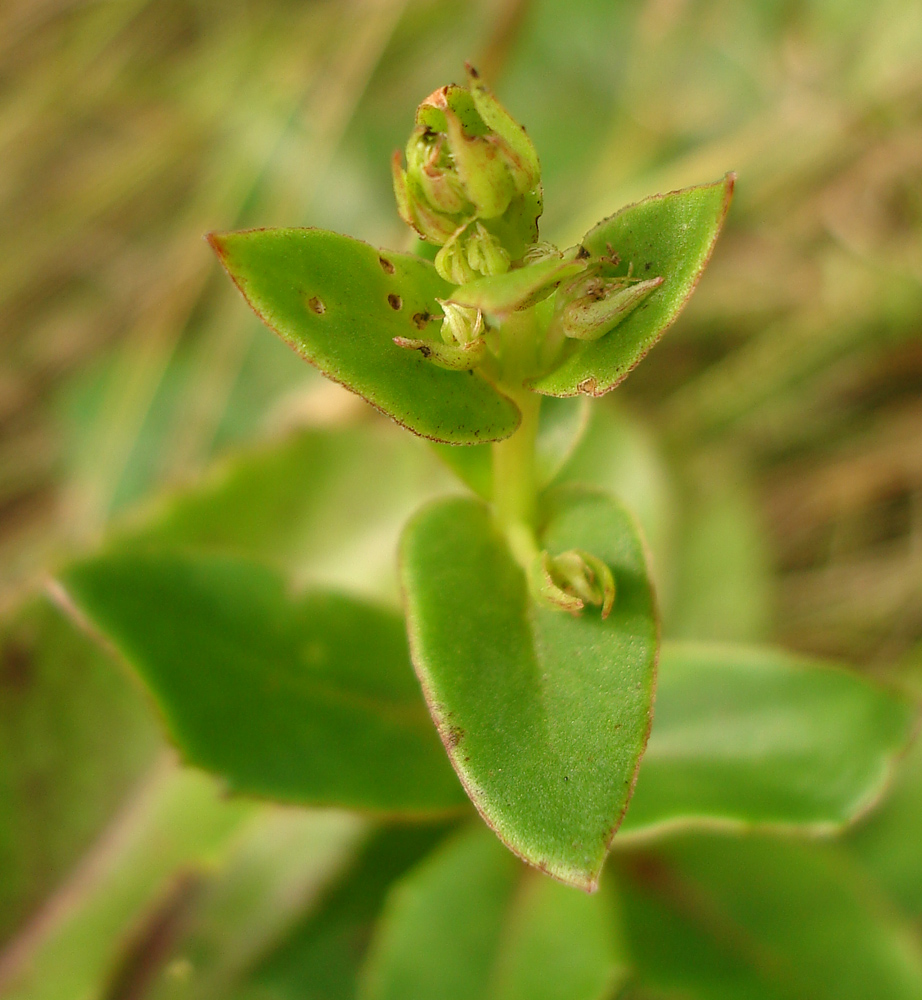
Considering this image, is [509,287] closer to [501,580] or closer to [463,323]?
[463,323]

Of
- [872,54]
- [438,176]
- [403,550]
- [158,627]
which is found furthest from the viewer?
[872,54]

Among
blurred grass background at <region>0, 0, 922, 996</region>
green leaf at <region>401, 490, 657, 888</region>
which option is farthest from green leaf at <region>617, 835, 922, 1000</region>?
green leaf at <region>401, 490, 657, 888</region>

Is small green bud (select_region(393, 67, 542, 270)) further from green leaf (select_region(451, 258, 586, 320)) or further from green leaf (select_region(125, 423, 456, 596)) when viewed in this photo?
green leaf (select_region(125, 423, 456, 596))

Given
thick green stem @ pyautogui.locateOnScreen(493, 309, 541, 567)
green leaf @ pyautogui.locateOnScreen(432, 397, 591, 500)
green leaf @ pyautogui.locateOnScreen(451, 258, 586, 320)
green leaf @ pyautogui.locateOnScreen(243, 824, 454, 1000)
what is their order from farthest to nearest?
green leaf @ pyautogui.locateOnScreen(243, 824, 454, 1000) → green leaf @ pyautogui.locateOnScreen(432, 397, 591, 500) → thick green stem @ pyautogui.locateOnScreen(493, 309, 541, 567) → green leaf @ pyautogui.locateOnScreen(451, 258, 586, 320)

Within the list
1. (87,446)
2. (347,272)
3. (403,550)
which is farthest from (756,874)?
(87,446)

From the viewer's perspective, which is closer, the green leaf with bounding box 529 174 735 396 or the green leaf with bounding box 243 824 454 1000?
the green leaf with bounding box 529 174 735 396

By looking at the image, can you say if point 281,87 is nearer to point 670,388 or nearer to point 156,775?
point 670,388
